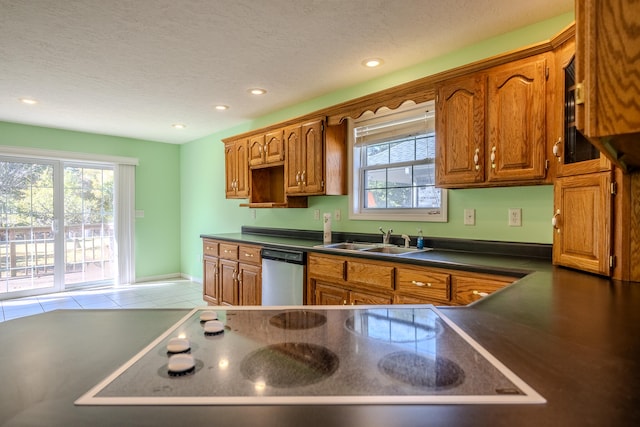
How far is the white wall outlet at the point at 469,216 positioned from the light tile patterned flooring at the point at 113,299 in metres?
3.35

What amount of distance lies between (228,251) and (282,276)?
3.31 feet

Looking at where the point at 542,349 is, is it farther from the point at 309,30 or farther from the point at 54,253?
the point at 54,253

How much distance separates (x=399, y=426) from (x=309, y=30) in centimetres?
238

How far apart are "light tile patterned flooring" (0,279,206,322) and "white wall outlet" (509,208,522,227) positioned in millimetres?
3638

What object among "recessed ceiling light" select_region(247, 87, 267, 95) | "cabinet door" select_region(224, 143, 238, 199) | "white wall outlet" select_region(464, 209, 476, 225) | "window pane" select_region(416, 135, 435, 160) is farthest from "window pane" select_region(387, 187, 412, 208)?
"cabinet door" select_region(224, 143, 238, 199)

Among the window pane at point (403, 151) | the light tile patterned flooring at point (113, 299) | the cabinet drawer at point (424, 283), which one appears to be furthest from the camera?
the light tile patterned flooring at point (113, 299)

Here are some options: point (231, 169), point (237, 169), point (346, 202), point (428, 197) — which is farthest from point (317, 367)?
point (231, 169)

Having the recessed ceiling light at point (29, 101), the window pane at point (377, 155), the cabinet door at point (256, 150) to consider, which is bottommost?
the window pane at point (377, 155)

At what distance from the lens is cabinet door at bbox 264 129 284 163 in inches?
145

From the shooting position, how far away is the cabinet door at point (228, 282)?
3.75m

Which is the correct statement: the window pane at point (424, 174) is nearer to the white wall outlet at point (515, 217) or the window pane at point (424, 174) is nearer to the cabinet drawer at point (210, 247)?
the white wall outlet at point (515, 217)

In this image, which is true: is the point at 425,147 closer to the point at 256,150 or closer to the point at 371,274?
the point at 371,274

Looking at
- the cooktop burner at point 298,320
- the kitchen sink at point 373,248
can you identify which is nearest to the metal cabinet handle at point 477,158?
the kitchen sink at point 373,248

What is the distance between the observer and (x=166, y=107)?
3.98m
